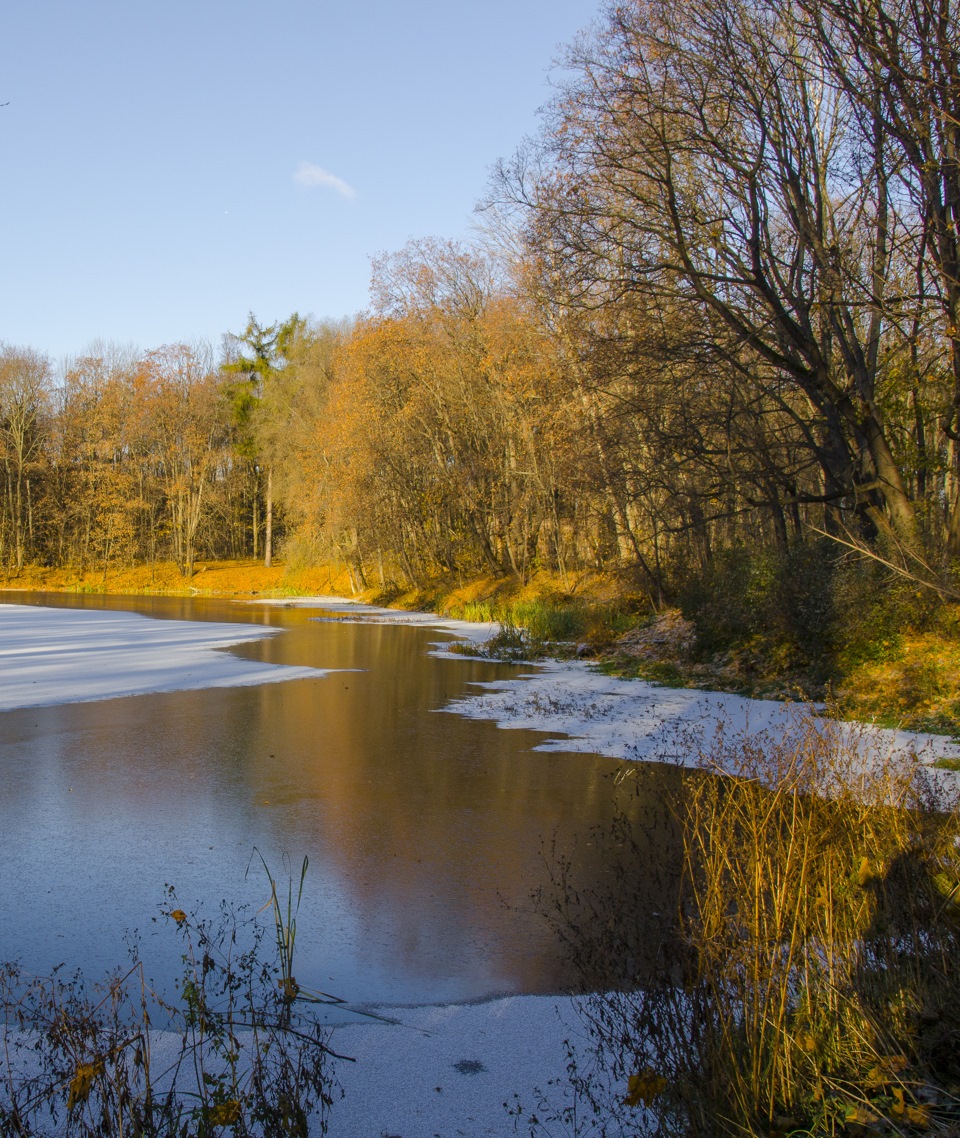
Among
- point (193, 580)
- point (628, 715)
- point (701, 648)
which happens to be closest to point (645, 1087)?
point (628, 715)

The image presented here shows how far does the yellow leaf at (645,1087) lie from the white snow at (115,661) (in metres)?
11.7

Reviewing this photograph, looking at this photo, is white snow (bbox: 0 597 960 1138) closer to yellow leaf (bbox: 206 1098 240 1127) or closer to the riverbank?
yellow leaf (bbox: 206 1098 240 1127)

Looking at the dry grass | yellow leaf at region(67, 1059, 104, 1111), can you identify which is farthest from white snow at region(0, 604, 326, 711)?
the dry grass

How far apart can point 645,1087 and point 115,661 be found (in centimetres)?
1688

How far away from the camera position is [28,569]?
57.5m

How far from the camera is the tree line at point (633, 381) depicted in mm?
10930

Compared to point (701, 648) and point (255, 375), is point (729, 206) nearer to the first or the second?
point (701, 648)

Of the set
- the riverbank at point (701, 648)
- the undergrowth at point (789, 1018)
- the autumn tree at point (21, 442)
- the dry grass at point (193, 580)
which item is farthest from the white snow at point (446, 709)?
the autumn tree at point (21, 442)

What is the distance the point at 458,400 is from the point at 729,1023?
1256 inches

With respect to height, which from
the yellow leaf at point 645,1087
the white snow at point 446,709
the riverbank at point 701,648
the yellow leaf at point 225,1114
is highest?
the riverbank at point 701,648

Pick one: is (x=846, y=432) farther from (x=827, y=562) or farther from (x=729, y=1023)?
(x=729, y=1023)

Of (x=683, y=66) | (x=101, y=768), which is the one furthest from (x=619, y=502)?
(x=101, y=768)

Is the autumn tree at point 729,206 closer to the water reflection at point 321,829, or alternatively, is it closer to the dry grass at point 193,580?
the water reflection at point 321,829

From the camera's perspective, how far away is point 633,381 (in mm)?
16375
